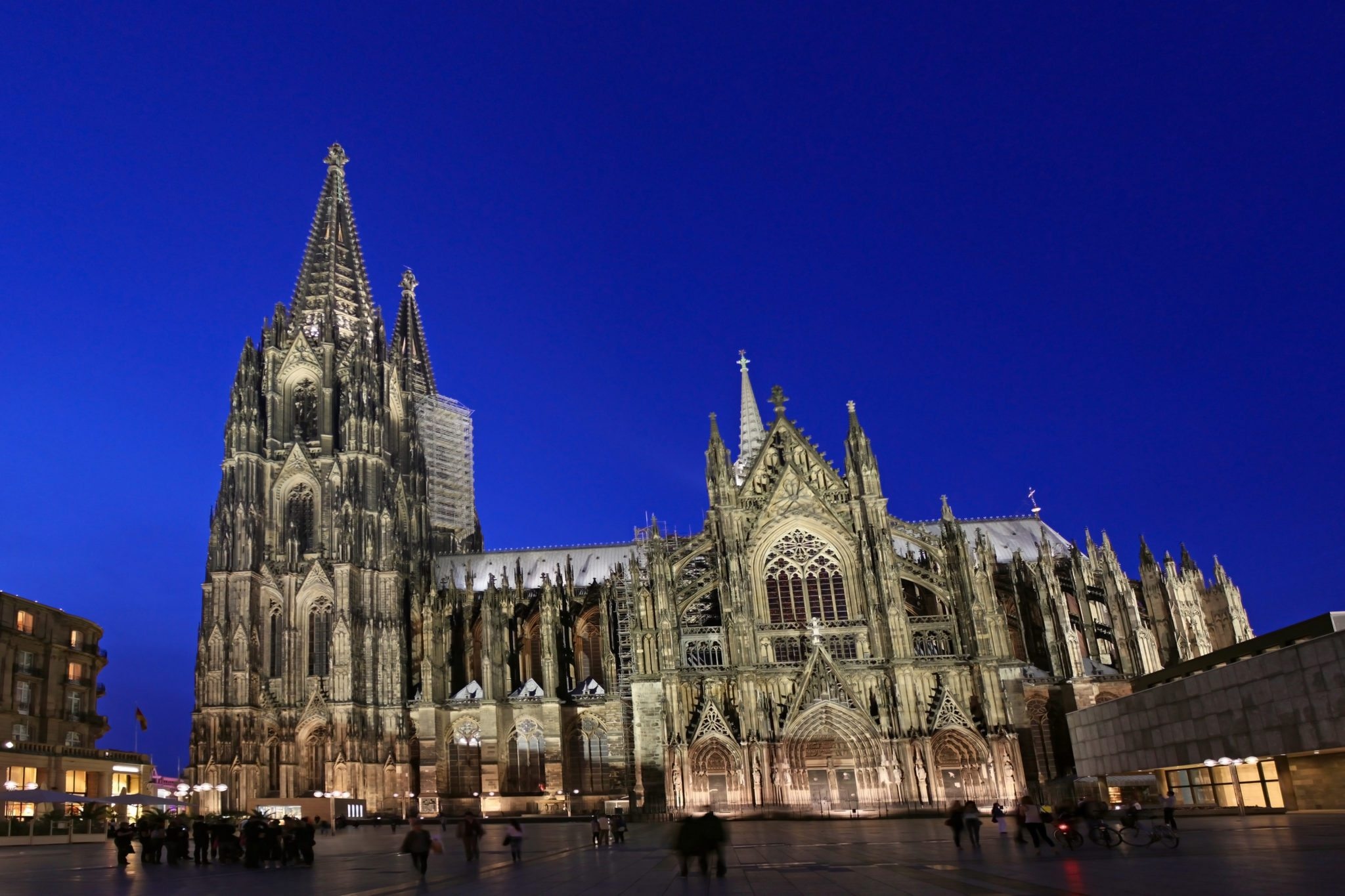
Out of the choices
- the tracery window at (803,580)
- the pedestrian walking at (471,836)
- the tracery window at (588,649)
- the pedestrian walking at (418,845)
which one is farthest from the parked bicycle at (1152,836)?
the tracery window at (588,649)

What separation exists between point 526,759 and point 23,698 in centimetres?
2894

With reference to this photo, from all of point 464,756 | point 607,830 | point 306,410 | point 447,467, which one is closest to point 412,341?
point 447,467

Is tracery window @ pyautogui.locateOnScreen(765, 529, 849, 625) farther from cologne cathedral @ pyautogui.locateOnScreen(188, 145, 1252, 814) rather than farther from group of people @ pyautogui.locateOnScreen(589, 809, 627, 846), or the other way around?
group of people @ pyautogui.locateOnScreen(589, 809, 627, 846)

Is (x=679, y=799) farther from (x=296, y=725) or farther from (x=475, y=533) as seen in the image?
(x=475, y=533)

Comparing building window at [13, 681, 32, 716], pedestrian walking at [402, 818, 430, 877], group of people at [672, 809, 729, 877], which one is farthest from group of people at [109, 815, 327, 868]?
building window at [13, 681, 32, 716]

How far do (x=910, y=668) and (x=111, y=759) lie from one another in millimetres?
46381

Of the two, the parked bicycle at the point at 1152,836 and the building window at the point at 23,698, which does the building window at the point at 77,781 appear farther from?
the parked bicycle at the point at 1152,836

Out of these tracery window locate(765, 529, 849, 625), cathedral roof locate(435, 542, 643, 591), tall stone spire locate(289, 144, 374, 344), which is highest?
tall stone spire locate(289, 144, 374, 344)

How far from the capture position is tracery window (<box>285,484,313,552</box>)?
67.6m

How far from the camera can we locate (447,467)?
3755 inches

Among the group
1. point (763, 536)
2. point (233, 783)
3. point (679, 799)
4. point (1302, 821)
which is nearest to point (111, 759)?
point (233, 783)

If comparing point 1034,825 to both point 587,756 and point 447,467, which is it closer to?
point 587,756

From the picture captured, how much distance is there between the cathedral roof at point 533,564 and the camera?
76.4 m

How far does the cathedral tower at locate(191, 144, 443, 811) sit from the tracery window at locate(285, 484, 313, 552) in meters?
0.10
